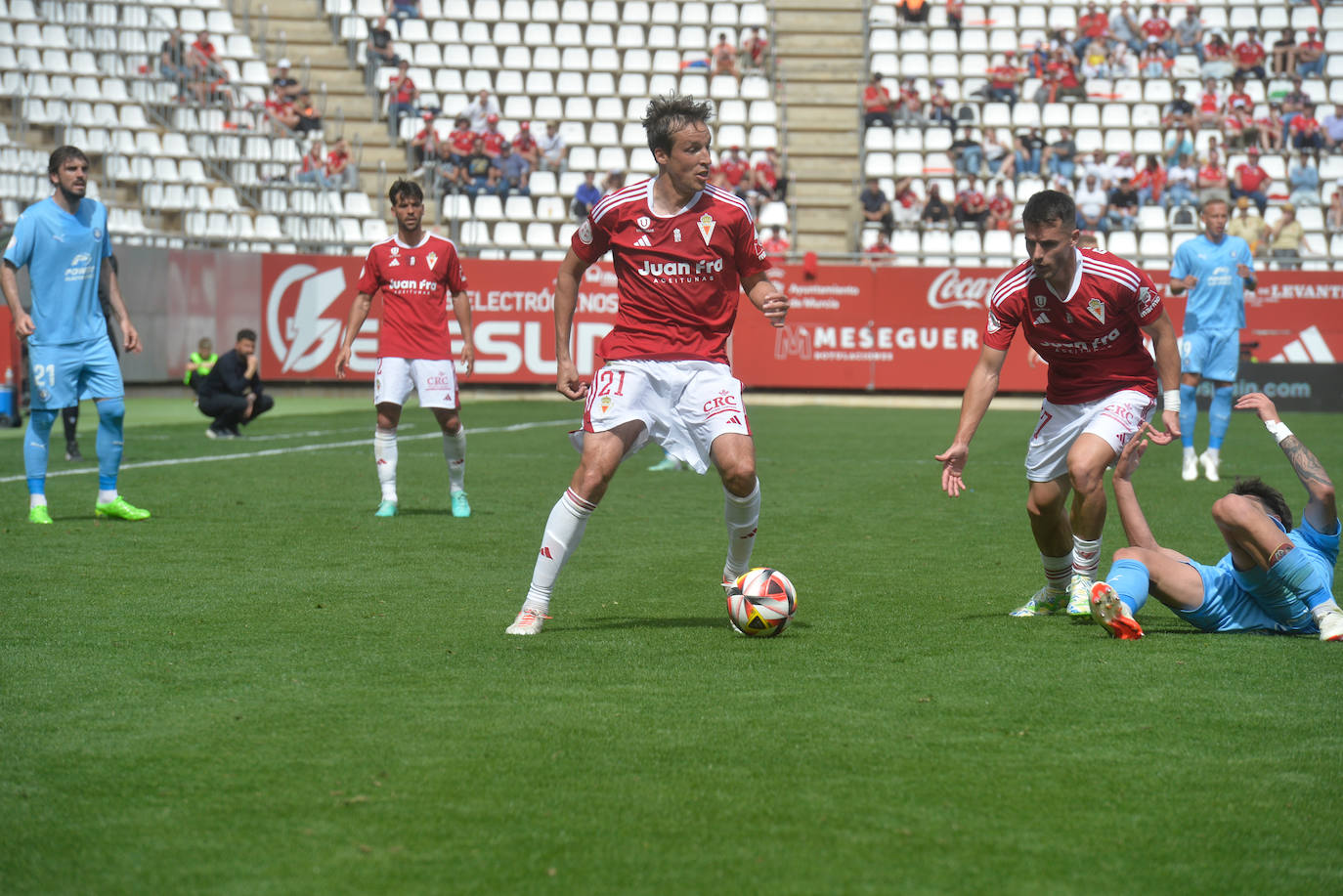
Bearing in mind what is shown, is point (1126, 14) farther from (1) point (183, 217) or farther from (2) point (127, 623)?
(2) point (127, 623)

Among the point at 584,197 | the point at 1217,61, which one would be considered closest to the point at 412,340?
the point at 584,197

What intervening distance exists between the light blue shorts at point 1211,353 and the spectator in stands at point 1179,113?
1771 cm

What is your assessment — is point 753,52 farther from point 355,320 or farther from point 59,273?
point 59,273

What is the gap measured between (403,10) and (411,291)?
24.5 m

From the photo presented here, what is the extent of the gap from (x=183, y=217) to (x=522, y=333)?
639 cm

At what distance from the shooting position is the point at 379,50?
32.6 metres

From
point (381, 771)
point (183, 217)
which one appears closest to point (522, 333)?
point (183, 217)

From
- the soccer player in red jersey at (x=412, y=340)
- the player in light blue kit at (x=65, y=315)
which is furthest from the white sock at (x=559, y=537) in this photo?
the soccer player in red jersey at (x=412, y=340)

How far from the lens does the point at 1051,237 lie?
6375 millimetres

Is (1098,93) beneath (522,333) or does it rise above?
above

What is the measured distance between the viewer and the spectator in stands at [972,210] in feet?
92.7

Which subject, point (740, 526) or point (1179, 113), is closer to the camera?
point (740, 526)

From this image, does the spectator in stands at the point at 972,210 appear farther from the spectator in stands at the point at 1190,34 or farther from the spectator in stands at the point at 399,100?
the spectator in stands at the point at 399,100

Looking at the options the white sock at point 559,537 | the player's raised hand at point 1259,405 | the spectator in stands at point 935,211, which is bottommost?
the white sock at point 559,537
